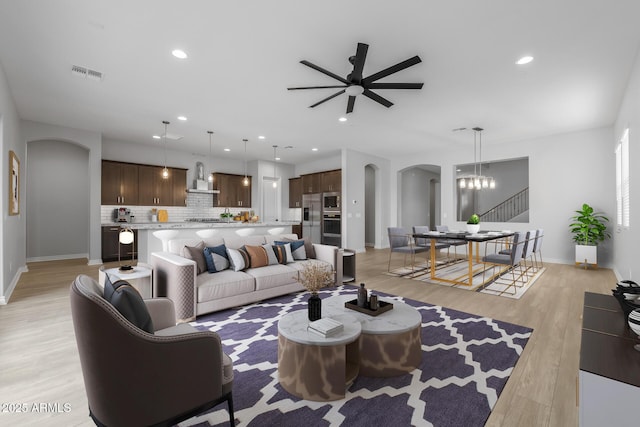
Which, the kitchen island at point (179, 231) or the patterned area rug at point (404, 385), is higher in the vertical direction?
the kitchen island at point (179, 231)

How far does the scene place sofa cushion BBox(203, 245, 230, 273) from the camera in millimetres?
3660

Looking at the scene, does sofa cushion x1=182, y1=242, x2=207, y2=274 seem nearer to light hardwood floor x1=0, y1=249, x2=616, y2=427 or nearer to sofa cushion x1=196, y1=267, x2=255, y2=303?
sofa cushion x1=196, y1=267, x2=255, y2=303

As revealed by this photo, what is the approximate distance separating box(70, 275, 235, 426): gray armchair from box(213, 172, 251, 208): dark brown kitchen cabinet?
8170mm

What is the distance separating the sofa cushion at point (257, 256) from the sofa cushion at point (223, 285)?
11.6 inches

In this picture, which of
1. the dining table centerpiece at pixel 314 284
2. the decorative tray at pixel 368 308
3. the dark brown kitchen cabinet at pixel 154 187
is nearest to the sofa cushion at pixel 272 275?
the decorative tray at pixel 368 308

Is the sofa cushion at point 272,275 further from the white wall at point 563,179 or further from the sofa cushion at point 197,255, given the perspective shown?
the white wall at point 563,179

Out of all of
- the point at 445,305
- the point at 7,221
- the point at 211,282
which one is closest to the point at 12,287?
the point at 7,221

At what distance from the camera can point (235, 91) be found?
14.3 feet

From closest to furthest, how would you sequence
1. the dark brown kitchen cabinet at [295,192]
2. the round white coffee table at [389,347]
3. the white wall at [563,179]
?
the round white coffee table at [389,347] < the white wall at [563,179] < the dark brown kitchen cabinet at [295,192]

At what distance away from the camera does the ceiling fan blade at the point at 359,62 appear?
8.73 ft

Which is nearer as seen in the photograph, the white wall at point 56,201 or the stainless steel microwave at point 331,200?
the white wall at point 56,201

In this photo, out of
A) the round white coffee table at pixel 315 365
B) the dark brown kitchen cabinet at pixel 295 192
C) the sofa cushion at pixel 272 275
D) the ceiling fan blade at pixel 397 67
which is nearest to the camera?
the round white coffee table at pixel 315 365

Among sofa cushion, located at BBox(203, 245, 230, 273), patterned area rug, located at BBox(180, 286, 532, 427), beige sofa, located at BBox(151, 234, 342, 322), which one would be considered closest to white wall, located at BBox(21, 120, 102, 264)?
beige sofa, located at BBox(151, 234, 342, 322)

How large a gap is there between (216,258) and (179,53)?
93.6 inches
